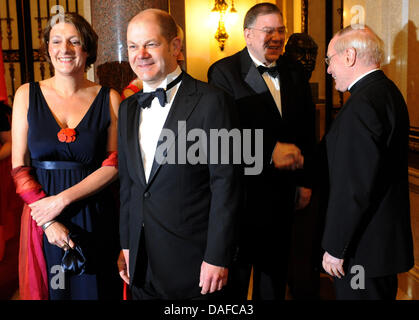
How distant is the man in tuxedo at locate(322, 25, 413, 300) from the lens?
6.21 feet

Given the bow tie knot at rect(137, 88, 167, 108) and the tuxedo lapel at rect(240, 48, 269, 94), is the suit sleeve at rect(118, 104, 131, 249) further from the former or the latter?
the tuxedo lapel at rect(240, 48, 269, 94)

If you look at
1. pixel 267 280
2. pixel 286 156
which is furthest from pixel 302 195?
pixel 267 280

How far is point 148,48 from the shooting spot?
5.91 feet

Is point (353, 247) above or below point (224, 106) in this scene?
below

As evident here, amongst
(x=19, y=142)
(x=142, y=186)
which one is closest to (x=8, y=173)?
(x=19, y=142)

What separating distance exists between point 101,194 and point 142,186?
0.49 meters

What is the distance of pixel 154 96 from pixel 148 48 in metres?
0.19

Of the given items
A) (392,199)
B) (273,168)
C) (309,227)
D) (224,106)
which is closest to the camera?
(224,106)

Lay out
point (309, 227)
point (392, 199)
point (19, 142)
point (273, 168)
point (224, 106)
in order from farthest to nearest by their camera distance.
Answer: point (309, 227)
point (273, 168)
point (19, 142)
point (392, 199)
point (224, 106)

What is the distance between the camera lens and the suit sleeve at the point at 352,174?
6.14ft

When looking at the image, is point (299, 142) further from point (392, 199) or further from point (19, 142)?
point (19, 142)

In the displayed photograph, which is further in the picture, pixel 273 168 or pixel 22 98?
pixel 273 168

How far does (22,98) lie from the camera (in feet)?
7.27

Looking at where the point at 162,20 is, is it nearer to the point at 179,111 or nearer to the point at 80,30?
the point at 179,111
